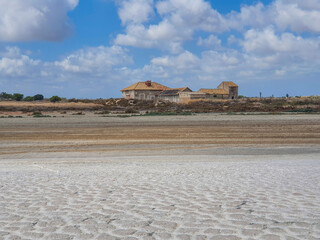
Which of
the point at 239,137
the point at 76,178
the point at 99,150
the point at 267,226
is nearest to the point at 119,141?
the point at 99,150

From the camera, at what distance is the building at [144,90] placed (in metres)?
83.9

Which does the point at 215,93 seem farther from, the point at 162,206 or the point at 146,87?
the point at 162,206

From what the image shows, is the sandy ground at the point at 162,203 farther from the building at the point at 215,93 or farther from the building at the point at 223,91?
the building at the point at 223,91

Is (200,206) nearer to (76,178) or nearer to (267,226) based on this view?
(267,226)

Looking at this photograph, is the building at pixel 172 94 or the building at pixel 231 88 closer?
the building at pixel 172 94

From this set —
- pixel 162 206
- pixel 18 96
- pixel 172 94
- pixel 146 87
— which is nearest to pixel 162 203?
pixel 162 206

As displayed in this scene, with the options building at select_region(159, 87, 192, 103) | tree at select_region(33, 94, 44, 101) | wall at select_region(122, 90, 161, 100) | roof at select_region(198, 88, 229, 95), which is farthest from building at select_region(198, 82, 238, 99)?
tree at select_region(33, 94, 44, 101)

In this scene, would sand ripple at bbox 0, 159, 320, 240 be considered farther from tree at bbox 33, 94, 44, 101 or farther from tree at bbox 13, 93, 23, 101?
tree at bbox 33, 94, 44, 101

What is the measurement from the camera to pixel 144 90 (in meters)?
84.5

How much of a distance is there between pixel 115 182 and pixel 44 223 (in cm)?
324

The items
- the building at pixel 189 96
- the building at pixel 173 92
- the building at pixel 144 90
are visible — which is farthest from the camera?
the building at pixel 144 90

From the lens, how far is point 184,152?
599 inches

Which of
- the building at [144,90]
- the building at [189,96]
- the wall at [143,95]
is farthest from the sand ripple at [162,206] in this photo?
the building at [144,90]

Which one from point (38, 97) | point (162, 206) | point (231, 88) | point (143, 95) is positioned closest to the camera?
point (162, 206)
